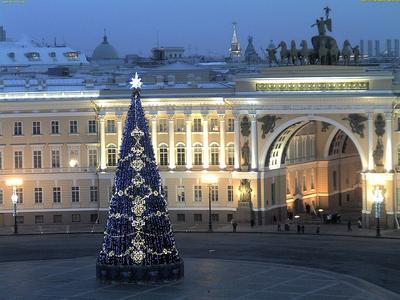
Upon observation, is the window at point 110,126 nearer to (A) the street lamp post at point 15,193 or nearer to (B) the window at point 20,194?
(A) the street lamp post at point 15,193

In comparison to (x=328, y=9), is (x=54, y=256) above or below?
below

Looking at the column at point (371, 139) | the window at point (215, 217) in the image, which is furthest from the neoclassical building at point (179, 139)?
the column at point (371, 139)

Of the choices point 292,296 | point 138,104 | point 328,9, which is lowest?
point 292,296

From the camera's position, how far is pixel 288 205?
339 feet

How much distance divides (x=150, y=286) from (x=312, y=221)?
35067 millimetres

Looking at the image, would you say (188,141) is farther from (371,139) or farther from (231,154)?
(371,139)

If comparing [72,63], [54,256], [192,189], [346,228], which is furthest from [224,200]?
[72,63]

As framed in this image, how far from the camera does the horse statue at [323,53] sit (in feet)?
311

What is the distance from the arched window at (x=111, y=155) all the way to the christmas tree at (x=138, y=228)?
33.0 metres

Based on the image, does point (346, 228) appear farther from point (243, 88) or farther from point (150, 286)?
point (150, 286)

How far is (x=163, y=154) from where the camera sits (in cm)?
9875

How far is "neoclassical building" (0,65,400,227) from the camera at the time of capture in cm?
9519

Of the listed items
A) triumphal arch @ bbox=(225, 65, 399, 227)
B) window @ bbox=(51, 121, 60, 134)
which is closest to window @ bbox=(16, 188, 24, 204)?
window @ bbox=(51, 121, 60, 134)

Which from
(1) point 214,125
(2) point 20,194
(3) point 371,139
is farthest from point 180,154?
(3) point 371,139
